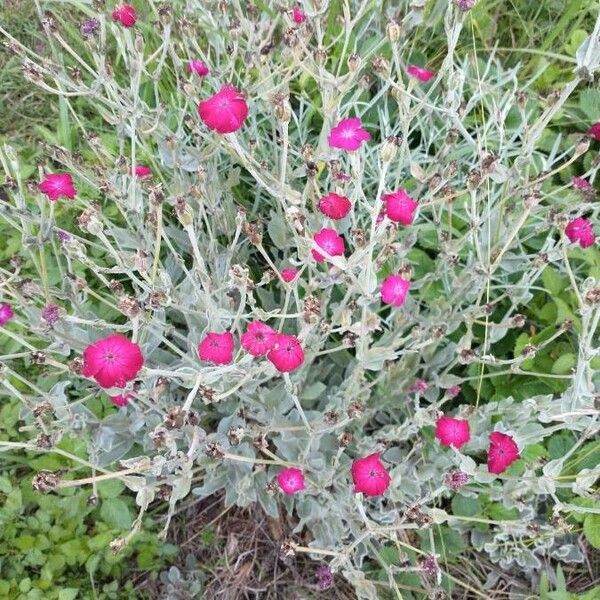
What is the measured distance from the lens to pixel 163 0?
4.79 feet

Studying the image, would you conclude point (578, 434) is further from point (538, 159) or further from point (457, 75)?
point (457, 75)

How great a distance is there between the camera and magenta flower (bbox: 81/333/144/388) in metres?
0.85

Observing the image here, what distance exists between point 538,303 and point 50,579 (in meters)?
1.23

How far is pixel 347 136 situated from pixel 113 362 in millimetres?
476

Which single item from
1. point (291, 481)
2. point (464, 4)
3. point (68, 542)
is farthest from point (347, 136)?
point (68, 542)

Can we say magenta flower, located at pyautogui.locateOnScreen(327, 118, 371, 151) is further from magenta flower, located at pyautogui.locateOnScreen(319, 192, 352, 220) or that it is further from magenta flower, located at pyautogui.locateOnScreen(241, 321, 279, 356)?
magenta flower, located at pyautogui.locateOnScreen(241, 321, 279, 356)

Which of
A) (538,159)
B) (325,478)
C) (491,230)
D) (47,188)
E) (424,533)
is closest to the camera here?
(47,188)

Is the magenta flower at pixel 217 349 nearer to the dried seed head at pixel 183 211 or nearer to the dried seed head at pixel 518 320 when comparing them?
the dried seed head at pixel 183 211

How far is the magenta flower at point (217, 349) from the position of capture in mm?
965

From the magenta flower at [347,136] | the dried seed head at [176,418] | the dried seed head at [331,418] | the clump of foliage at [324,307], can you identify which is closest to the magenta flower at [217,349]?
the clump of foliage at [324,307]

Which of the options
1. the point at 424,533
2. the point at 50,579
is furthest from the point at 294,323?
the point at 50,579

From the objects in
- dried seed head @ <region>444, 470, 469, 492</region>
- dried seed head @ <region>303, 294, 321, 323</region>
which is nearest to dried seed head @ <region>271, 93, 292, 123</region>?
dried seed head @ <region>303, 294, 321, 323</region>

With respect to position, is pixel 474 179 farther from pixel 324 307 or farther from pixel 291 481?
pixel 291 481

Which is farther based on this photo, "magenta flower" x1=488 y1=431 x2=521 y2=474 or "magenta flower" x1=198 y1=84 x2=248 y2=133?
"magenta flower" x1=488 y1=431 x2=521 y2=474
